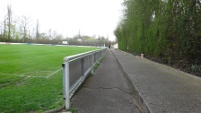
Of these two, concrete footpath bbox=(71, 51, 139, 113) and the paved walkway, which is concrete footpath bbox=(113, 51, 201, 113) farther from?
concrete footpath bbox=(71, 51, 139, 113)

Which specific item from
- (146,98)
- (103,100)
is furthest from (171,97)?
(103,100)

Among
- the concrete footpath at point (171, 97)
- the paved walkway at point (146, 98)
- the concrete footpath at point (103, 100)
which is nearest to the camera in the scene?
the concrete footpath at point (171, 97)

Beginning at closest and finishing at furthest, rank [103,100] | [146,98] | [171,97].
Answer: [146,98] < [171,97] < [103,100]

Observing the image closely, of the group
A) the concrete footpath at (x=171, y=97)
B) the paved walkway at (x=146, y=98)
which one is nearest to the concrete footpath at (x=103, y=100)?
the paved walkway at (x=146, y=98)

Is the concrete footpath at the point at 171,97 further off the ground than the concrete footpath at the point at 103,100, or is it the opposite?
the concrete footpath at the point at 171,97

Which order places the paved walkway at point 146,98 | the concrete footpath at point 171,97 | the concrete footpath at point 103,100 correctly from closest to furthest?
the concrete footpath at point 171,97 → the paved walkway at point 146,98 → the concrete footpath at point 103,100

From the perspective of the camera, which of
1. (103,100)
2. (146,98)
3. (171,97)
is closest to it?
(146,98)

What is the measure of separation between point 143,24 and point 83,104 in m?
15.3

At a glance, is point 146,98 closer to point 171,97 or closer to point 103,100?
point 171,97

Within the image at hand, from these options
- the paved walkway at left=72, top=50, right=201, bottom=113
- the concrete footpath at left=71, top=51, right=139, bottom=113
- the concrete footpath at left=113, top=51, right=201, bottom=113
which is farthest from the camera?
the concrete footpath at left=71, top=51, right=139, bottom=113

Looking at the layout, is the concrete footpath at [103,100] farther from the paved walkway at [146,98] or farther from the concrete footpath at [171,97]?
the concrete footpath at [171,97]

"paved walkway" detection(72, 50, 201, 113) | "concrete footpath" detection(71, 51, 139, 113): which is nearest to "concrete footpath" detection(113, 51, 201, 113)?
"paved walkway" detection(72, 50, 201, 113)

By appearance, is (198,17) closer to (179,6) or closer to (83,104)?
(179,6)

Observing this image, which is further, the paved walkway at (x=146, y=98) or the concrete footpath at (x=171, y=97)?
the paved walkway at (x=146, y=98)
